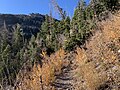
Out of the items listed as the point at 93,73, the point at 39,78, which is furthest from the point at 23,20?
the point at 93,73

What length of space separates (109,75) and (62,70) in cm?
506

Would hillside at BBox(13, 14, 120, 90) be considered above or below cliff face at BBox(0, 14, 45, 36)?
below

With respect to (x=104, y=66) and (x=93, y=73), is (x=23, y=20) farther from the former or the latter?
(x=93, y=73)

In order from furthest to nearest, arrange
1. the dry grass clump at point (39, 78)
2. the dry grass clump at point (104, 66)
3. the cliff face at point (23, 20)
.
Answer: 1. the cliff face at point (23, 20)
2. the dry grass clump at point (39, 78)
3. the dry grass clump at point (104, 66)

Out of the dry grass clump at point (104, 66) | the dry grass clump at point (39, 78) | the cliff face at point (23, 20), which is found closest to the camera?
the dry grass clump at point (104, 66)

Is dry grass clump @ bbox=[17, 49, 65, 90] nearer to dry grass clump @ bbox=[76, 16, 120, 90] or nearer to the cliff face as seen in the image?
dry grass clump @ bbox=[76, 16, 120, 90]

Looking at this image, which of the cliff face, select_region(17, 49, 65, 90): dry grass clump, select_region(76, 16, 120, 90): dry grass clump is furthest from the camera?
the cliff face

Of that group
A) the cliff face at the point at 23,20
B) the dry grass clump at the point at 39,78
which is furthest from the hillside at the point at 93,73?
the cliff face at the point at 23,20

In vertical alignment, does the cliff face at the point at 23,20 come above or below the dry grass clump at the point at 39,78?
above

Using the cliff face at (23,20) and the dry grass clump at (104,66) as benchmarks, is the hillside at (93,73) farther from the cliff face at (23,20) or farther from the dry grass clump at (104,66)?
the cliff face at (23,20)

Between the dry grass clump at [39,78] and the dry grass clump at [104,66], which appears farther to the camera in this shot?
the dry grass clump at [39,78]

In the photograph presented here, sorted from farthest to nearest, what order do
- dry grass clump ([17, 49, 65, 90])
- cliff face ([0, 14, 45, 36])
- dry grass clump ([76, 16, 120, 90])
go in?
1. cliff face ([0, 14, 45, 36])
2. dry grass clump ([17, 49, 65, 90])
3. dry grass clump ([76, 16, 120, 90])

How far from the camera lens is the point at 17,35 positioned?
178 ft

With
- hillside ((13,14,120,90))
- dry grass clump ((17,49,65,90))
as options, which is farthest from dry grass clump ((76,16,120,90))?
dry grass clump ((17,49,65,90))
